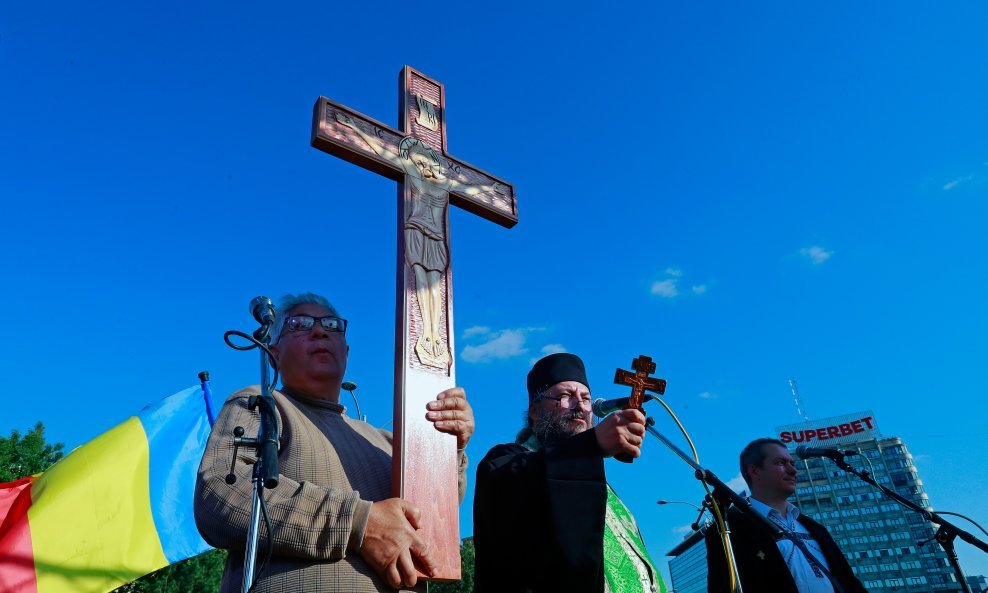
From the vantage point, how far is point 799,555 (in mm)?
4703

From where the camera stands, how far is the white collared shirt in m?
4.53

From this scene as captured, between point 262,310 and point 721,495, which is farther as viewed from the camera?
point 721,495

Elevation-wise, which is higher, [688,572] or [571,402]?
[688,572]

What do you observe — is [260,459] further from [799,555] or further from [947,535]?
[947,535]

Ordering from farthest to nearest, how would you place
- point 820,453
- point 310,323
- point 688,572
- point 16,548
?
point 688,572 → point 820,453 → point 16,548 → point 310,323

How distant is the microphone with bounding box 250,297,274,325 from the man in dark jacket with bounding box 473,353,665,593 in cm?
131

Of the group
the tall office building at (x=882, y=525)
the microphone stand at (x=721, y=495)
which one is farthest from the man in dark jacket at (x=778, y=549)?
the tall office building at (x=882, y=525)

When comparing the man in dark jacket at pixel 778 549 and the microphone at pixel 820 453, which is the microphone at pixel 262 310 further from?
the microphone at pixel 820 453

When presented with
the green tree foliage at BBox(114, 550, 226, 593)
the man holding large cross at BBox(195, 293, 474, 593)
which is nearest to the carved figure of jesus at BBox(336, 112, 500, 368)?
the man holding large cross at BBox(195, 293, 474, 593)

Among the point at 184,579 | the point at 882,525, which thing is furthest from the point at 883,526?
the point at 184,579

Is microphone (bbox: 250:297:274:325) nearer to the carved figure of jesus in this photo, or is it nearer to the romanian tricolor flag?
the carved figure of jesus

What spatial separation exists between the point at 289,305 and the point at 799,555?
13.2 ft

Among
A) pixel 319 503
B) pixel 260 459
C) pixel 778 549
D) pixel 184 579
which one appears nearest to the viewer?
pixel 260 459

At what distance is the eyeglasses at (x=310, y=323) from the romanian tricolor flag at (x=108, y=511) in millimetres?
4040
